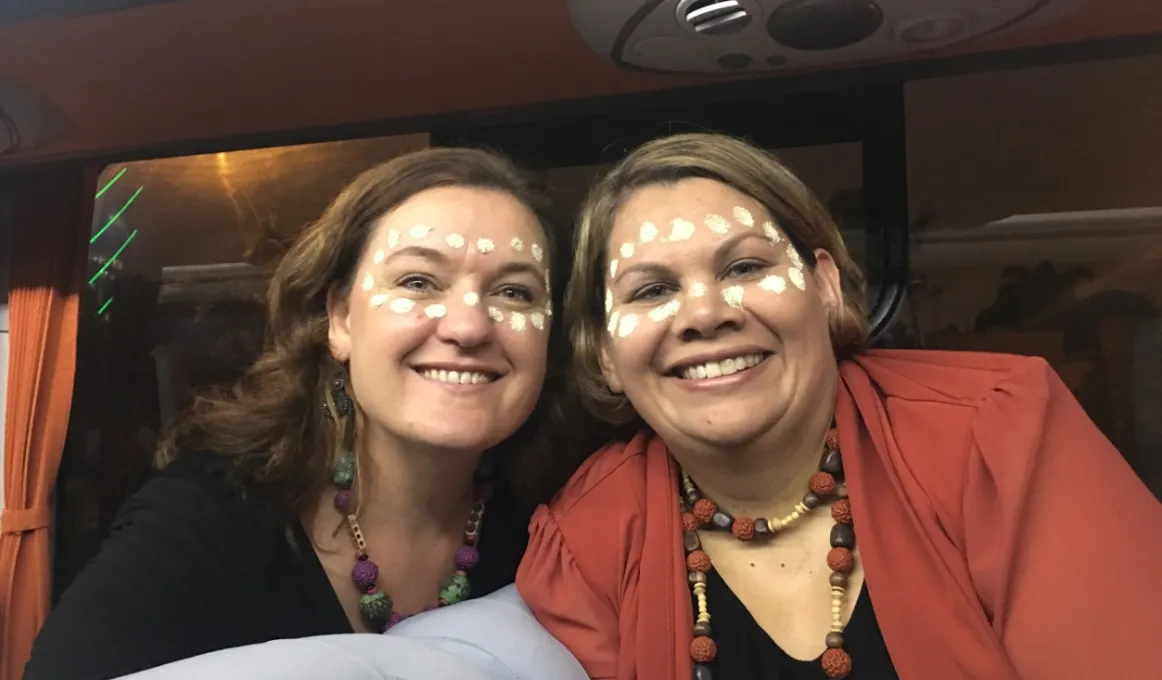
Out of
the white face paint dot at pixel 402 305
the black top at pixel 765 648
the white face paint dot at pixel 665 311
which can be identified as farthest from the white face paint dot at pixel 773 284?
the white face paint dot at pixel 402 305

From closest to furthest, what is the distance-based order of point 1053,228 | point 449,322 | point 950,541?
point 950,541, point 449,322, point 1053,228

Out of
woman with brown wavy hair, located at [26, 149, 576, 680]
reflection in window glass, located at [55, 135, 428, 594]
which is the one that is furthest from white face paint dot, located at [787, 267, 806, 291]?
reflection in window glass, located at [55, 135, 428, 594]

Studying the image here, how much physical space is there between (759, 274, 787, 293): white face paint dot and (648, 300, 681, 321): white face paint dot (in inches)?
4.3

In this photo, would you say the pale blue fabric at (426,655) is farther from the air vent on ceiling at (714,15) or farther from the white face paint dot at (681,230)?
the air vent on ceiling at (714,15)

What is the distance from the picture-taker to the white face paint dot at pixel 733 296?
1053 mm

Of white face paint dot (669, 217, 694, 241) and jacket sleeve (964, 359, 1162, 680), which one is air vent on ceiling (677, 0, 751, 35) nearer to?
white face paint dot (669, 217, 694, 241)

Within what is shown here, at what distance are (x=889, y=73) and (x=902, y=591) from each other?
3.45ft

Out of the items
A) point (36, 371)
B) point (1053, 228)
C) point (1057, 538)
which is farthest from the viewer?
point (36, 371)

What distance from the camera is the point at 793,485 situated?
110 cm

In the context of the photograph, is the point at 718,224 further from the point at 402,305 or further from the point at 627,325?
the point at 402,305

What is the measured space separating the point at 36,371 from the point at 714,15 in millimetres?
1710

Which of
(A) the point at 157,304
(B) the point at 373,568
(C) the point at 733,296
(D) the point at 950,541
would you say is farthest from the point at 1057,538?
(A) the point at 157,304

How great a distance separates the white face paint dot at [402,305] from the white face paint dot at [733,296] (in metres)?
0.44

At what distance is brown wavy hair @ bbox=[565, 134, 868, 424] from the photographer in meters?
1.14
